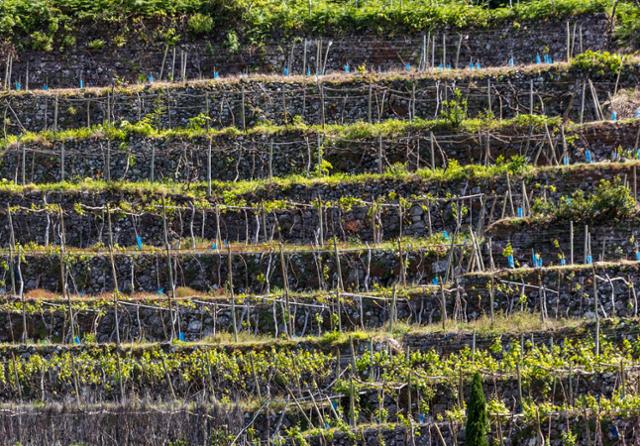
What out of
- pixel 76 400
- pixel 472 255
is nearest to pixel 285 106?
pixel 472 255

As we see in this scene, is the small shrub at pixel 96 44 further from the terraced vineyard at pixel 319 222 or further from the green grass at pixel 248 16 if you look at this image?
the green grass at pixel 248 16

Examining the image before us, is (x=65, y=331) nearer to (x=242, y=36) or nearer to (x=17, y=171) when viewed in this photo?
(x=17, y=171)

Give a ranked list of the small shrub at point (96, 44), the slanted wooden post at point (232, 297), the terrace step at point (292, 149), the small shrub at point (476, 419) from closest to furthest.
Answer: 1. the small shrub at point (476, 419)
2. the slanted wooden post at point (232, 297)
3. the terrace step at point (292, 149)
4. the small shrub at point (96, 44)

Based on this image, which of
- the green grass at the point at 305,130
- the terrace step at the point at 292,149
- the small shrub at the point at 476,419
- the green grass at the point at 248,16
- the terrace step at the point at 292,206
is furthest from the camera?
the green grass at the point at 248,16

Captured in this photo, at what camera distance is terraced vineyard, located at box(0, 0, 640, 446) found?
32750 millimetres

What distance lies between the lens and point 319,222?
37.0 meters

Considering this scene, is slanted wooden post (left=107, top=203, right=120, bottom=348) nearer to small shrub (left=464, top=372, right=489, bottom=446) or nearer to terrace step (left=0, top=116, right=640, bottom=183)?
terrace step (left=0, top=116, right=640, bottom=183)

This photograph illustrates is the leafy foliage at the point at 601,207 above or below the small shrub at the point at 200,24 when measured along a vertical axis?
below

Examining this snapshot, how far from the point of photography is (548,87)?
40.0 meters

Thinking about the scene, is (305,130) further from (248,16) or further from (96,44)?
(96,44)

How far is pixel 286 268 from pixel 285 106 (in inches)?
236

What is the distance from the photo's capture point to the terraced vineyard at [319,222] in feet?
107

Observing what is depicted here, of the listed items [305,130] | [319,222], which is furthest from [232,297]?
[305,130]

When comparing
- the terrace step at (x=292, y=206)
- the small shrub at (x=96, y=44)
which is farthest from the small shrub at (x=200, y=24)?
the terrace step at (x=292, y=206)
